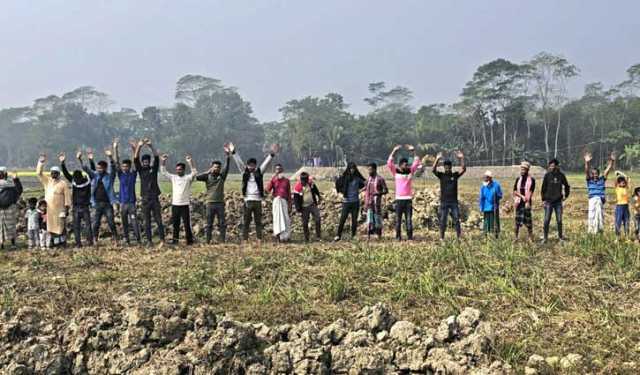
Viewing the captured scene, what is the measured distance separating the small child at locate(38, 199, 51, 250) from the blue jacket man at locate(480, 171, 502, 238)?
7.58 metres

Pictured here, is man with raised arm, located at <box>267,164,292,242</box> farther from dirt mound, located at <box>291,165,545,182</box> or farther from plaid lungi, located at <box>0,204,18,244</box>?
dirt mound, located at <box>291,165,545,182</box>

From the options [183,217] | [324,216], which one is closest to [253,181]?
[183,217]

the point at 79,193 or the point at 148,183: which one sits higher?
the point at 148,183

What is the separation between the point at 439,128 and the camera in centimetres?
5038

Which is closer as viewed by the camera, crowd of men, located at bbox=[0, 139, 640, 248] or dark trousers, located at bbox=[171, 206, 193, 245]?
crowd of men, located at bbox=[0, 139, 640, 248]

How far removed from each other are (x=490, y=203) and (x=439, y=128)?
41388mm

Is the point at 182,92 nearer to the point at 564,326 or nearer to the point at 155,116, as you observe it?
the point at 155,116

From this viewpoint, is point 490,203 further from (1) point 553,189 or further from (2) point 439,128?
(2) point 439,128

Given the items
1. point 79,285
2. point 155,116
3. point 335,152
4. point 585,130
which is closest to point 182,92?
point 155,116

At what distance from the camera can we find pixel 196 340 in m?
4.43

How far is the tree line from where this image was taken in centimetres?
4553

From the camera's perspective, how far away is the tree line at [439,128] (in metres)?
45.5

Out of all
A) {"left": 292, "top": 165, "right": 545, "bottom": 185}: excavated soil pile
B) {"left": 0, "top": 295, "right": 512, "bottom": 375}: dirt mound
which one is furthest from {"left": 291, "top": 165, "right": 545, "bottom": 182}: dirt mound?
{"left": 0, "top": 295, "right": 512, "bottom": 375}: dirt mound

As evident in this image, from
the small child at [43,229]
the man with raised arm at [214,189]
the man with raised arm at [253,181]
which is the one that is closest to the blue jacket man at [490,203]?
the man with raised arm at [253,181]
